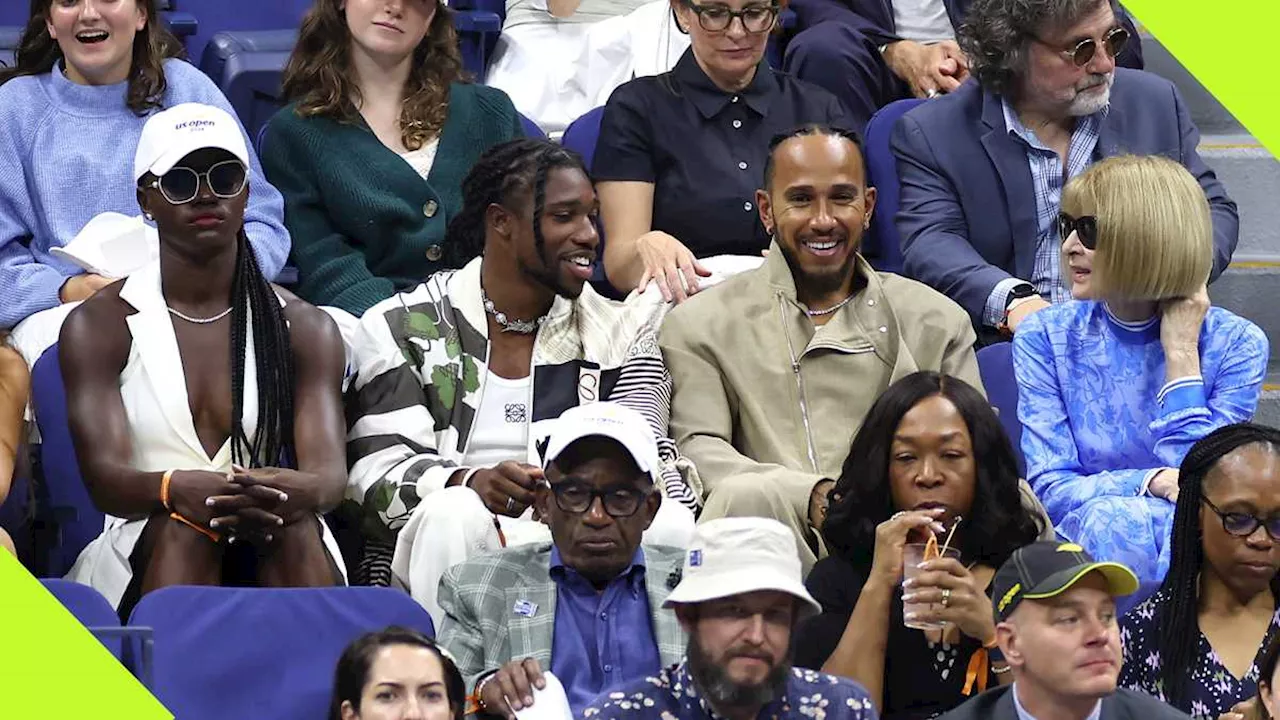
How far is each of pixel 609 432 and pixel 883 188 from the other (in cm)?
180

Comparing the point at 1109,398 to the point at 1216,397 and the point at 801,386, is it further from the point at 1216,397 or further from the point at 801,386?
the point at 801,386

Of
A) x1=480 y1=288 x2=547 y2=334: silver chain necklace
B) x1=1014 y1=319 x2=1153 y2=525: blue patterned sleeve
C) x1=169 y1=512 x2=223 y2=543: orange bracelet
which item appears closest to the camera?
x1=169 y1=512 x2=223 y2=543: orange bracelet

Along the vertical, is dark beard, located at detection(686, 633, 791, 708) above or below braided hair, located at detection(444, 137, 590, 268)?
below

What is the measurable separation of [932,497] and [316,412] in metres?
1.17

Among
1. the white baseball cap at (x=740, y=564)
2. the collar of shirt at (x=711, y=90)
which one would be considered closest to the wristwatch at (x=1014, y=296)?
the collar of shirt at (x=711, y=90)

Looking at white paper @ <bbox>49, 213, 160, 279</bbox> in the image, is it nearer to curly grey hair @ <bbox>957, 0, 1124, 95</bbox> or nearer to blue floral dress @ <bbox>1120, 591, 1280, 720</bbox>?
curly grey hair @ <bbox>957, 0, 1124, 95</bbox>

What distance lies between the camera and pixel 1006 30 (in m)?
5.65

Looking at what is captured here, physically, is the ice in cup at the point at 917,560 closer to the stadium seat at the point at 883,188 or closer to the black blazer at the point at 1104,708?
the black blazer at the point at 1104,708

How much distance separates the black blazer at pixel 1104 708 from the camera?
3887 millimetres

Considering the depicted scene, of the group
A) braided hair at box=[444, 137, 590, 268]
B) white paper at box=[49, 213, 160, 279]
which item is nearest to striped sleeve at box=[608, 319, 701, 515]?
braided hair at box=[444, 137, 590, 268]

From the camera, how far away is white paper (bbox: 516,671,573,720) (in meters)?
3.93

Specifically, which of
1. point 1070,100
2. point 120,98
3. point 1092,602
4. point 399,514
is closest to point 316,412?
point 399,514

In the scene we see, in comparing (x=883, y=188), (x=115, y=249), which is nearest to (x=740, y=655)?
(x=115, y=249)

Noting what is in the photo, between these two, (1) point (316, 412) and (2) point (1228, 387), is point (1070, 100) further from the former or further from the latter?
(1) point (316, 412)
